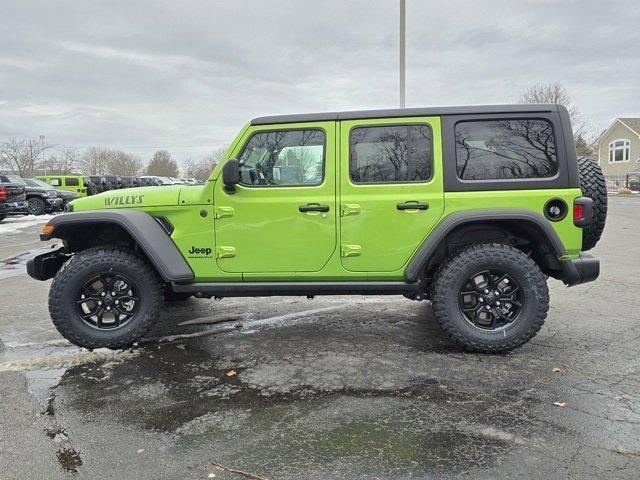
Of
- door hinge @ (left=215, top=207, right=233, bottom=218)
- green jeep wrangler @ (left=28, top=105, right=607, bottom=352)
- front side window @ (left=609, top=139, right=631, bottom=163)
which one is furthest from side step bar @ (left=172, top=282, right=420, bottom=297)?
front side window @ (left=609, top=139, right=631, bottom=163)

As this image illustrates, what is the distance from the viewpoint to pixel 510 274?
411 cm

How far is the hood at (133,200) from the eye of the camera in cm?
430

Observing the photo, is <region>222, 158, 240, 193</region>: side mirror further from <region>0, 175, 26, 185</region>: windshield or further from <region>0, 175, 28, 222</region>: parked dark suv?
<region>0, 175, 26, 185</region>: windshield

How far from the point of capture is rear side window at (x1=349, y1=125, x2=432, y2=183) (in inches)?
164

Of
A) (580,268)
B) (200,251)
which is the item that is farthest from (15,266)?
(580,268)

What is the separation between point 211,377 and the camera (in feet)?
12.4

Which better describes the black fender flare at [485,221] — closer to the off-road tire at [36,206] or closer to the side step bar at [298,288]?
the side step bar at [298,288]

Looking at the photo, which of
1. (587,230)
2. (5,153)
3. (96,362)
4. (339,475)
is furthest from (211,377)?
(5,153)

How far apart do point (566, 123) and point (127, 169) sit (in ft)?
308

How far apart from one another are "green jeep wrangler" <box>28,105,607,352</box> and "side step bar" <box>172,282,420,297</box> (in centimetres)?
1

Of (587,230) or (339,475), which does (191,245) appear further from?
(587,230)

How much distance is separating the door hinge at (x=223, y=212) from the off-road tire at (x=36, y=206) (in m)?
19.8

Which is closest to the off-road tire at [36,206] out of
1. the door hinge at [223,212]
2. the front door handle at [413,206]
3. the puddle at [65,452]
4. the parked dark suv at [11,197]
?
the parked dark suv at [11,197]

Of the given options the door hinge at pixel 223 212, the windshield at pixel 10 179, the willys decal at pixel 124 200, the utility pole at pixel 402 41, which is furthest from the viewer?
the windshield at pixel 10 179
